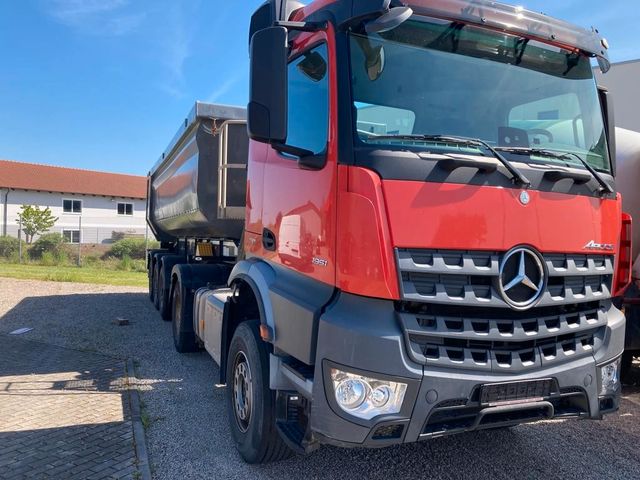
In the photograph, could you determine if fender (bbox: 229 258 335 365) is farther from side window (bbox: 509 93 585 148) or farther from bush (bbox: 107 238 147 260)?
bush (bbox: 107 238 147 260)

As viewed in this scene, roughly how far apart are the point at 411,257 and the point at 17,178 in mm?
42126

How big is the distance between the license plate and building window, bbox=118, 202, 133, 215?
41183 millimetres

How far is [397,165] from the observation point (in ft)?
8.41

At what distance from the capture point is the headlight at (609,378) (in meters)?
3.02

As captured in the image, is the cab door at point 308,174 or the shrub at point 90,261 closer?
the cab door at point 308,174

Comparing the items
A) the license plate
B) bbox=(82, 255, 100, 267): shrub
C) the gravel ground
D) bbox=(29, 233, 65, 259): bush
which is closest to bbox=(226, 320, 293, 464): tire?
the gravel ground

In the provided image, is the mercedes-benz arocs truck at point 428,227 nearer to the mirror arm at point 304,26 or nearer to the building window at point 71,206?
the mirror arm at point 304,26

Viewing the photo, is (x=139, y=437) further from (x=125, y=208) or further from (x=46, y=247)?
(x=125, y=208)

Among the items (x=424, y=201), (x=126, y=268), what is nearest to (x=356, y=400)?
(x=424, y=201)

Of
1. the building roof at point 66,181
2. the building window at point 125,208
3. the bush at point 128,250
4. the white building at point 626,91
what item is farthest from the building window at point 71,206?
the white building at point 626,91

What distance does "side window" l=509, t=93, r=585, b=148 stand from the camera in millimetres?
3109

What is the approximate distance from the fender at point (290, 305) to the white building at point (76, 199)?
3507 cm

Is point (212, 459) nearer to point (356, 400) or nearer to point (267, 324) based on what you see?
point (267, 324)

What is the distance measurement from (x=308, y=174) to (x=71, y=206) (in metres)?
40.1
